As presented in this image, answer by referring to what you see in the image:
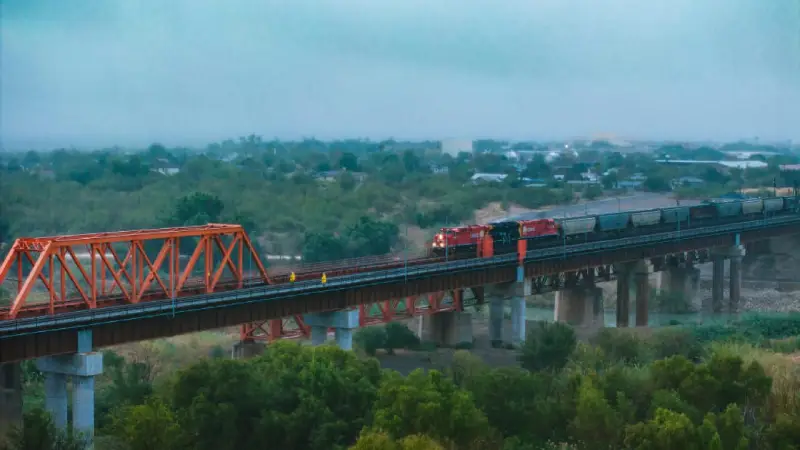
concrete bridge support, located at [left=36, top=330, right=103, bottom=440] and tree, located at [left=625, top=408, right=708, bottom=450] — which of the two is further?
concrete bridge support, located at [left=36, top=330, right=103, bottom=440]

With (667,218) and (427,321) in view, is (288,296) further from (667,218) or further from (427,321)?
(667,218)

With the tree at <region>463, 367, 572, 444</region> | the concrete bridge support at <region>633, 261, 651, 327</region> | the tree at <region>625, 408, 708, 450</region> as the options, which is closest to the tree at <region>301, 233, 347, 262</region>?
the concrete bridge support at <region>633, 261, 651, 327</region>

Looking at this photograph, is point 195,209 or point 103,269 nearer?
point 103,269

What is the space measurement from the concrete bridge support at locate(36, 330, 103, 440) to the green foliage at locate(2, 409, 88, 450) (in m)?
6.36

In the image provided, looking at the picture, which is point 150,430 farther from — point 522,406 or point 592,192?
point 592,192

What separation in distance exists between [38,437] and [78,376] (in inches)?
365

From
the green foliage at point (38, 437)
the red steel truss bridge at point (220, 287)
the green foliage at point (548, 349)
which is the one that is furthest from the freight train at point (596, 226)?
the green foliage at point (38, 437)

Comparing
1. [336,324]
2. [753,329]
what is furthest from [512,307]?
[336,324]

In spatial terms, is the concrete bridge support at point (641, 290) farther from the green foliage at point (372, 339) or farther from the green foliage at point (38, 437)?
the green foliage at point (38, 437)

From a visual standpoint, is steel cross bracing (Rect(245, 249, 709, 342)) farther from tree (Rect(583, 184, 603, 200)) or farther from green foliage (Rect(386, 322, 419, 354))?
tree (Rect(583, 184, 603, 200))

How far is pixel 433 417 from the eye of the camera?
4191cm

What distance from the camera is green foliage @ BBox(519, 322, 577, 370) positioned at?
7000cm

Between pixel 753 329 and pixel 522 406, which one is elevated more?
pixel 522 406

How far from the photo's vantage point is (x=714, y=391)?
47.4 metres
